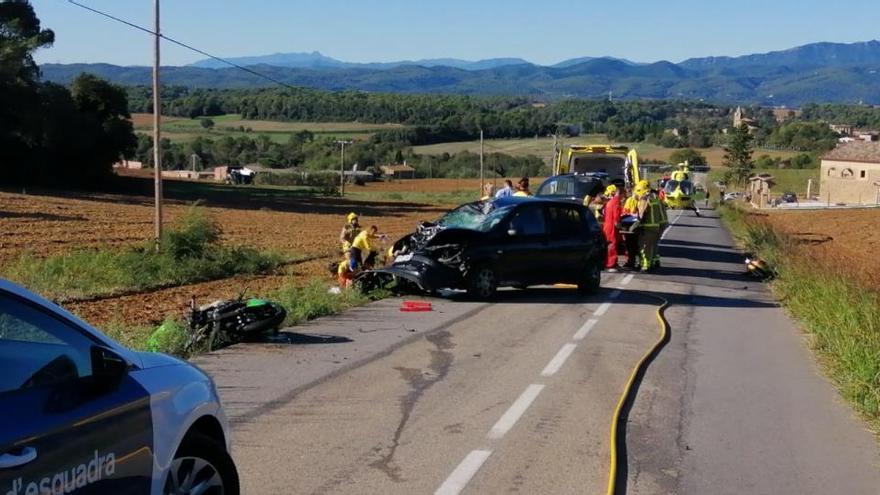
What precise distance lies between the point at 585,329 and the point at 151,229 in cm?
2356

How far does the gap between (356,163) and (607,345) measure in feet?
374

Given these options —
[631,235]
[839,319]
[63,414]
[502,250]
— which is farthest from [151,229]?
[63,414]


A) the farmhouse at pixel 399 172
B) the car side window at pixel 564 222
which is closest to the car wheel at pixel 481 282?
the car side window at pixel 564 222

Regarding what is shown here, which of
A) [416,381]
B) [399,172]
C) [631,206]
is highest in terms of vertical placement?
[631,206]

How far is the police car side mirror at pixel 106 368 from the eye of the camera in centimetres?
443

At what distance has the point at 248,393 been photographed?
364 inches

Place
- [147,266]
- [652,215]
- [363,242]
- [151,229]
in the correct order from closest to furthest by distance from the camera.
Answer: [363,242]
[147,266]
[652,215]
[151,229]

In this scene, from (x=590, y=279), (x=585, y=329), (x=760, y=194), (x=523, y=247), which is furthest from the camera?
(x=760, y=194)

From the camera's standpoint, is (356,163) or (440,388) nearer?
(440,388)

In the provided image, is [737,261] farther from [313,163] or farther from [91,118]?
[313,163]

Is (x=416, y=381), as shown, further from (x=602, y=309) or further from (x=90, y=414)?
(x=602, y=309)

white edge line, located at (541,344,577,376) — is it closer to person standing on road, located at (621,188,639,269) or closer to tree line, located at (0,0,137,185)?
person standing on road, located at (621,188,639,269)

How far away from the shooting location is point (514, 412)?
887 cm

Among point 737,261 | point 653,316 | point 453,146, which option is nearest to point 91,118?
point 737,261
